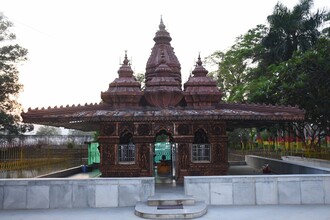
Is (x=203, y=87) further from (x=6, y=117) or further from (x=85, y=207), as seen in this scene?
(x=6, y=117)

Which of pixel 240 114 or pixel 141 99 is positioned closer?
pixel 240 114

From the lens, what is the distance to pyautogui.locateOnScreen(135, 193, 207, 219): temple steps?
360 inches

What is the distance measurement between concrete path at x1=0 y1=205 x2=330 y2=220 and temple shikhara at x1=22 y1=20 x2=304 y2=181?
327 cm

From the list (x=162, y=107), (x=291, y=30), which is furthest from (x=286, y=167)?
(x=291, y=30)

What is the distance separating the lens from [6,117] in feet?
108

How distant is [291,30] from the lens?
29281 millimetres

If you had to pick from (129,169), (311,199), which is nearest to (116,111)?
(129,169)

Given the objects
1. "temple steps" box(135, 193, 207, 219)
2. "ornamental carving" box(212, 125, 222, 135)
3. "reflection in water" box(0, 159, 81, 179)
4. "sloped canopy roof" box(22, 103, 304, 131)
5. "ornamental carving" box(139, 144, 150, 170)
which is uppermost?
"sloped canopy roof" box(22, 103, 304, 131)

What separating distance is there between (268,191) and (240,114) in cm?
313

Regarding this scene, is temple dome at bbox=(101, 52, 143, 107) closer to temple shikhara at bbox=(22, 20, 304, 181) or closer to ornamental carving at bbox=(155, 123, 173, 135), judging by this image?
temple shikhara at bbox=(22, 20, 304, 181)

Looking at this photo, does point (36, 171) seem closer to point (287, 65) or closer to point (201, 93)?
point (201, 93)

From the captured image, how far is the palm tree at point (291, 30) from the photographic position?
95.3 ft

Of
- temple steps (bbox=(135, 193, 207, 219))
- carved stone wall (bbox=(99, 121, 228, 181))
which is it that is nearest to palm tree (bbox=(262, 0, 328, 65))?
carved stone wall (bbox=(99, 121, 228, 181))

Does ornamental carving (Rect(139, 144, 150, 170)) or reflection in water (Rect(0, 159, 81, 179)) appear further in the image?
reflection in water (Rect(0, 159, 81, 179))
